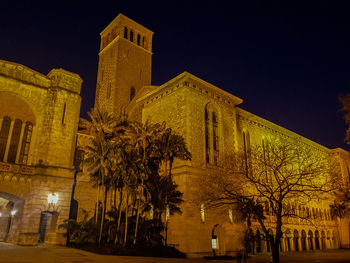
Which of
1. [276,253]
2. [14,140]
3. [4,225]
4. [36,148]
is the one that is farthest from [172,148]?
[4,225]

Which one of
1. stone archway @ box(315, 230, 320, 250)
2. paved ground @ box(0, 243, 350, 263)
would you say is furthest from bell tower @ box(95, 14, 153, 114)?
stone archway @ box(315, 230, 320, 250)

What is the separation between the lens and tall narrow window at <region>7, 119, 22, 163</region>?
83.5ft

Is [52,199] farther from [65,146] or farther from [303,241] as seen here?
[303,241]

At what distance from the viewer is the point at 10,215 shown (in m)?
27.5

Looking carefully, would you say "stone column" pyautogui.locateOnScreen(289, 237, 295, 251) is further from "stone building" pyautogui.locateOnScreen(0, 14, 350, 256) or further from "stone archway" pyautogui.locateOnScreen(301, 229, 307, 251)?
"stone building" pyautogui.locateOnScreen(0, 14, 350, 256)

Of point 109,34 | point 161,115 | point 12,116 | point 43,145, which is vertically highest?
point 109,34

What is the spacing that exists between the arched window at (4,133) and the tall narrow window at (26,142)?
1380 mm

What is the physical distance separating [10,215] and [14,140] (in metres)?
7.37

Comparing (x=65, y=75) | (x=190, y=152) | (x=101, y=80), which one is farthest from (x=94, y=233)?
(x=101, y=80)

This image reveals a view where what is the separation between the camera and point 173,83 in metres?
30.2

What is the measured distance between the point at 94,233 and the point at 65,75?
14695 millimetres

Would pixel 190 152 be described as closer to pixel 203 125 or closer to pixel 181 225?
pixel 203 125

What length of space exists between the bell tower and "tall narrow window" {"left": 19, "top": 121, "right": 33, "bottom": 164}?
1453cm

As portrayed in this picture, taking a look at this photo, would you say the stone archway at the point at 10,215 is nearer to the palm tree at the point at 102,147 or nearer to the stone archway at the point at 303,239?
the palm tree at the point at 102,147
